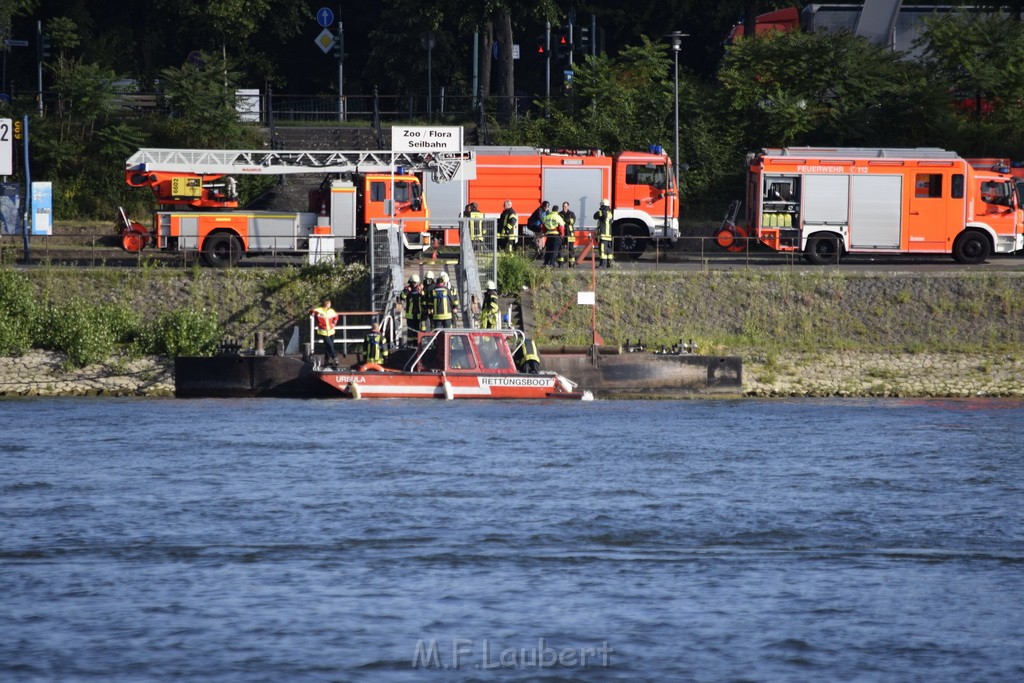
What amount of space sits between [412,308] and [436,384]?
84.2 inches

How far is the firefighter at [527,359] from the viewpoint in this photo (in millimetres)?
31047

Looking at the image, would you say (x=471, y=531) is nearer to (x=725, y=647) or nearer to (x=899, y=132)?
(x=725, y=647)

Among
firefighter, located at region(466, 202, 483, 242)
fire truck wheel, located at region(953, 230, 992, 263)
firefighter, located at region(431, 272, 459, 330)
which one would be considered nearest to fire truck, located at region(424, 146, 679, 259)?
firefighter, located at region(466, 202, 483, 242)

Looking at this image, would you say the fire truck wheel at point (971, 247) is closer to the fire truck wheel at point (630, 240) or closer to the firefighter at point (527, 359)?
the fire truck wheel at point (630, 240)

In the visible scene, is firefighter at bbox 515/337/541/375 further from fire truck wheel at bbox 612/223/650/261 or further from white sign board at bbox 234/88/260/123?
white sign board at bbox 234/88/260/123

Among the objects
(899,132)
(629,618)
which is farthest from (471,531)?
(899,132)

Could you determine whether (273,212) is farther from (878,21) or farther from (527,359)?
(878,21)

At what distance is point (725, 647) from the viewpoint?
54.1 ft

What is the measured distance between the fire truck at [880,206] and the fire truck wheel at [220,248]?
11.6 meters

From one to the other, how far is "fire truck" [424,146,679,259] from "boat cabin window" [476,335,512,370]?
10514 millimetres

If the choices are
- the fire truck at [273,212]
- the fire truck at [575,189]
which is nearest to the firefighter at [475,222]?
the fire truck at [575,189]

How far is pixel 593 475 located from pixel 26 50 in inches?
1620

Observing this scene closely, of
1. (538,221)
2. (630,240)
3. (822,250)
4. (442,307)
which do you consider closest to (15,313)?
(442,307)

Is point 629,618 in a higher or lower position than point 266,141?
lower
